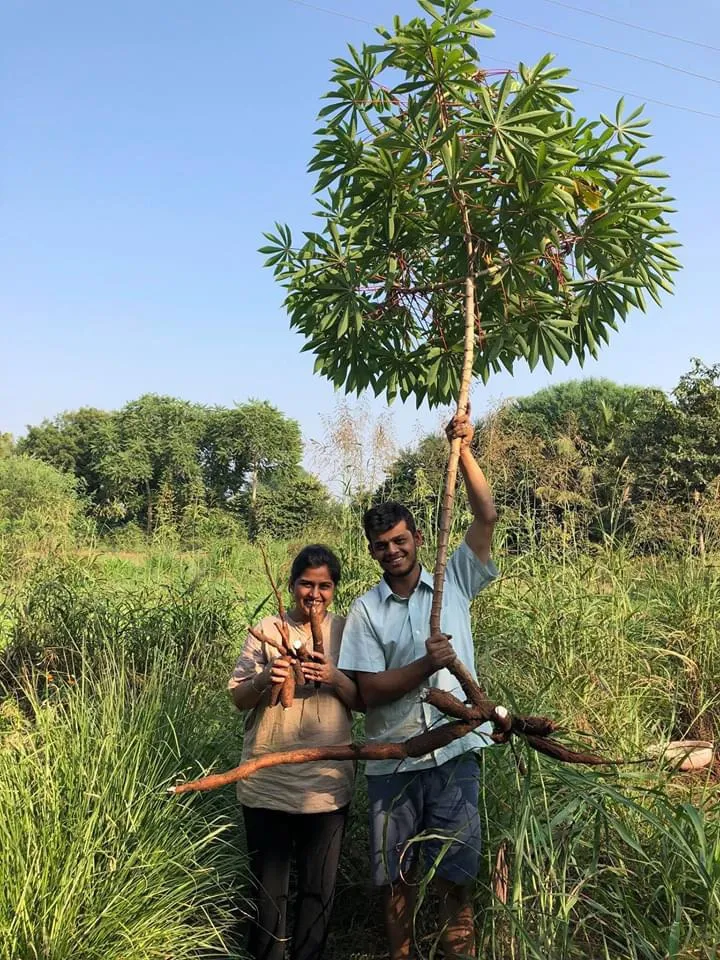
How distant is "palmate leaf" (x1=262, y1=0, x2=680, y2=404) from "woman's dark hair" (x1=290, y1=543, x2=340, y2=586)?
62cm

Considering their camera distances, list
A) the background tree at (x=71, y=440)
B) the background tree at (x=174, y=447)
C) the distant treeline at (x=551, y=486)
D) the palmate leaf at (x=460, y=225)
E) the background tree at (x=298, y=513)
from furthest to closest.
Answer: the background tree at (x=71, y=440), the background tree at (x=174, y=447), the background tree at (x=298, y=513), the distant treeline at (x=551, y=486), the palmate leaf at (x=460, y=225)

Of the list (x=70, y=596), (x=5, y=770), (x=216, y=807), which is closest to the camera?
(x=5, y=770)

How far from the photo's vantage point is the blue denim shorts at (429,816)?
2.30 m

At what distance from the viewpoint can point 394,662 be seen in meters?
2.40

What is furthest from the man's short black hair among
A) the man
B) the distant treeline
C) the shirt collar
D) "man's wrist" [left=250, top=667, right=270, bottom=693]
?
the distant treeline

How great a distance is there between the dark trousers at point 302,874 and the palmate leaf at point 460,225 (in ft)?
5.00

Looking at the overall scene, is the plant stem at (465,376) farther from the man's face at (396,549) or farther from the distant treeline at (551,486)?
the distant treeline at (551,486)

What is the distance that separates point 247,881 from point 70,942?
32.0 inches

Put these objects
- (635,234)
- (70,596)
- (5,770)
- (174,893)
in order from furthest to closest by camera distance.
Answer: (70,596), (5,770), (174,893), (635,234)

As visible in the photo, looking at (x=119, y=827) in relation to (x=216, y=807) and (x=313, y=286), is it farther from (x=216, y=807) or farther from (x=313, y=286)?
(x=313, y=286)

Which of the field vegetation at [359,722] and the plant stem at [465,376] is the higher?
the plant stem at [465,376]

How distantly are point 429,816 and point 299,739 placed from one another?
49 cm

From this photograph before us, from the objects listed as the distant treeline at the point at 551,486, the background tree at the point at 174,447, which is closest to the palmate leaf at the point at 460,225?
the distant treeline at the point at 551,486

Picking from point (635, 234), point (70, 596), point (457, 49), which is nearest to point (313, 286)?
point (457, 49)
